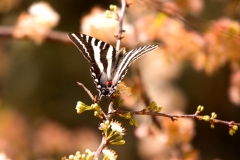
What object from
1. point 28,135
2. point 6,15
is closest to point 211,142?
point 28,135

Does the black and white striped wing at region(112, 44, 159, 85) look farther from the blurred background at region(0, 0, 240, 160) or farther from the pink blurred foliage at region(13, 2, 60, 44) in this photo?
the blurred background at region(0, 0, 240, 160)

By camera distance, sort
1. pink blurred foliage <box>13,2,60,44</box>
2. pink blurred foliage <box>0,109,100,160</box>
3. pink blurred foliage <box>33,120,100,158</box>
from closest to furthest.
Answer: pink blurred foliage <box>13,2,60,44</box>, pink blurred foliage <box>0,109,100,160</box>, pink blurred foliage <box>33,120,100,158</box>

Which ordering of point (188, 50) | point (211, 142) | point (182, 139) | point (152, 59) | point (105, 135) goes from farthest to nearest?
point (152, 59)
point (211, 142)
point (188, 50)
point (182, 139)
point (105, 135)

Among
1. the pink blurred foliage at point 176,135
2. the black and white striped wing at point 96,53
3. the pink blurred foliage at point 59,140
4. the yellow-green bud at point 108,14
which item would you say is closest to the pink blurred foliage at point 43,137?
the pink blurred foliage at point 59,140

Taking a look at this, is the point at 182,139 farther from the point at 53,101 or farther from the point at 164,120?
the point at 53,101

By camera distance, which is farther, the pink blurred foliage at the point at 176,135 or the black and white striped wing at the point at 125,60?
the pink blurred foliage at the point at 176,135

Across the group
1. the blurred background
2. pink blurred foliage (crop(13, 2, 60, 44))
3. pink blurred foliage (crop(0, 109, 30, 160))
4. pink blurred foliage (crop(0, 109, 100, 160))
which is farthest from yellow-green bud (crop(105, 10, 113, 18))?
pink blurred foliage (crop(0, 109, 100, 160))

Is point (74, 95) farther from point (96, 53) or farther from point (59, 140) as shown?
point (96, 53)

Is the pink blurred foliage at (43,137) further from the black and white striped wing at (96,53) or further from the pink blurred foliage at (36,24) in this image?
the black and white striped wing at (96,53)
